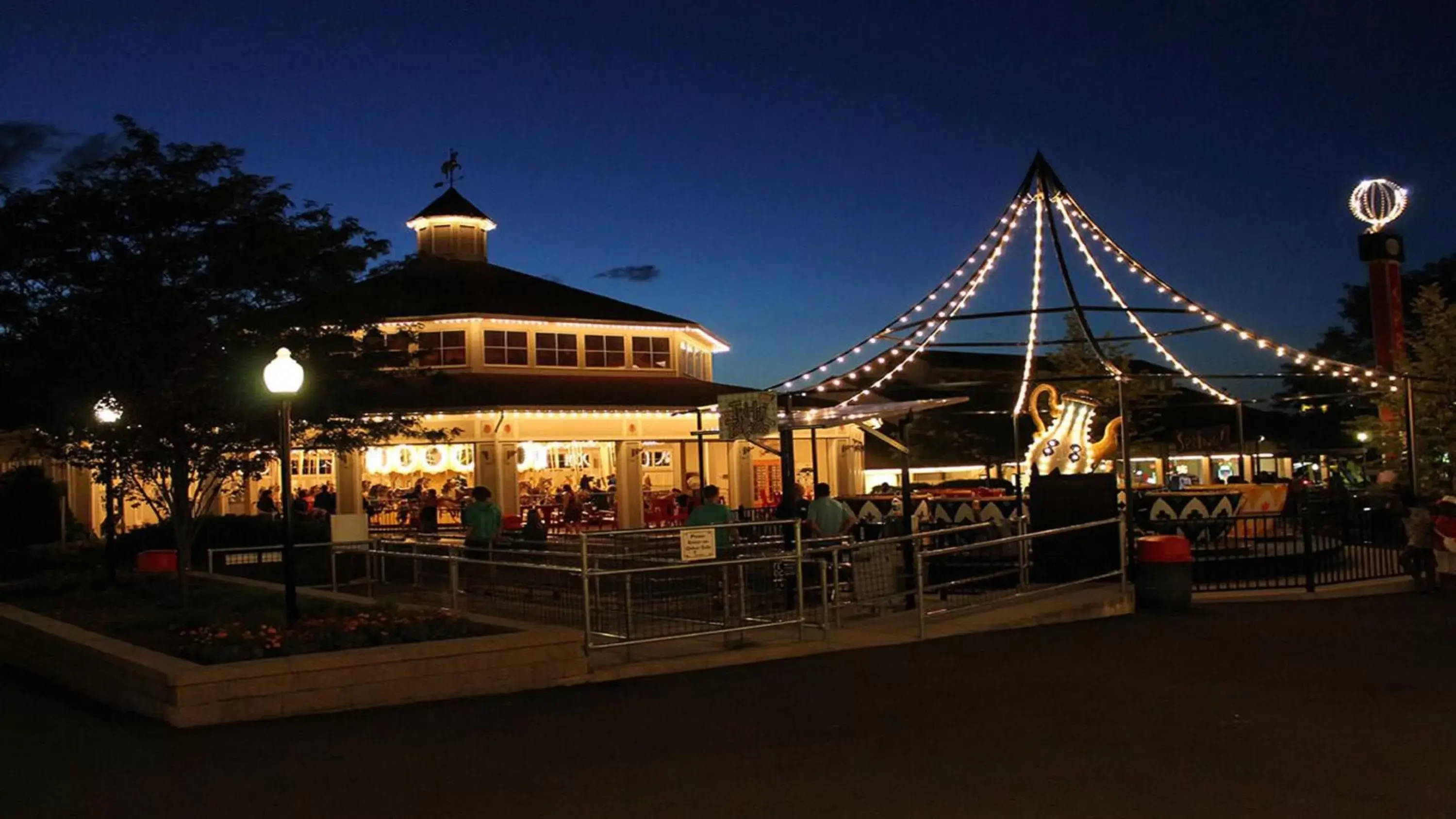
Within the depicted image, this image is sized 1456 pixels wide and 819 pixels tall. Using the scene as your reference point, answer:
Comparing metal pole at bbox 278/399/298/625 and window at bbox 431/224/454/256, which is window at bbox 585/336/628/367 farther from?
metal pole at bbox 278/399/298/625

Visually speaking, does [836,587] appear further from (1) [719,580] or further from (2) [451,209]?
(2) [451,209]

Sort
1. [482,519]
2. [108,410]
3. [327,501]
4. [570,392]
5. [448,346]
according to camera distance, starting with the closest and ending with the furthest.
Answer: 1. [108,410]
2. [482,519]
3. [327,501]
4. [570,392]
5. [448,346]

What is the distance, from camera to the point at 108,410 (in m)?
15.9

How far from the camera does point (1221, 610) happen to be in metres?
16.4

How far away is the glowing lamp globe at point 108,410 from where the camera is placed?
15.8 meters

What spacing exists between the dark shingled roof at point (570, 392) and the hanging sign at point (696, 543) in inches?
574

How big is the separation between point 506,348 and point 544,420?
11.2 ft

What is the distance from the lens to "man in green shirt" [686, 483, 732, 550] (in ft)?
53.6

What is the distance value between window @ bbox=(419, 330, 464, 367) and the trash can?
23245 millimetres

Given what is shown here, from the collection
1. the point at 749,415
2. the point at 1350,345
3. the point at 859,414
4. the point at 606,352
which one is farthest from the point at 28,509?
the point at 1350,345

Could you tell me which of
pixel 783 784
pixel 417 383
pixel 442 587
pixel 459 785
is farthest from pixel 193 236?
pixel 783 784

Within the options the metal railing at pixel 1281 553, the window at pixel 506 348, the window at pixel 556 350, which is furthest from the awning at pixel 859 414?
the window at pixel 556 350

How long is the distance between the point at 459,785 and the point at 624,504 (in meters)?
27.0

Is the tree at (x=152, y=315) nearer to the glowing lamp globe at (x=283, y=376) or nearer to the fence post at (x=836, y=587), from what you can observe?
the glowing lamp globe at (x=283, y=376)
